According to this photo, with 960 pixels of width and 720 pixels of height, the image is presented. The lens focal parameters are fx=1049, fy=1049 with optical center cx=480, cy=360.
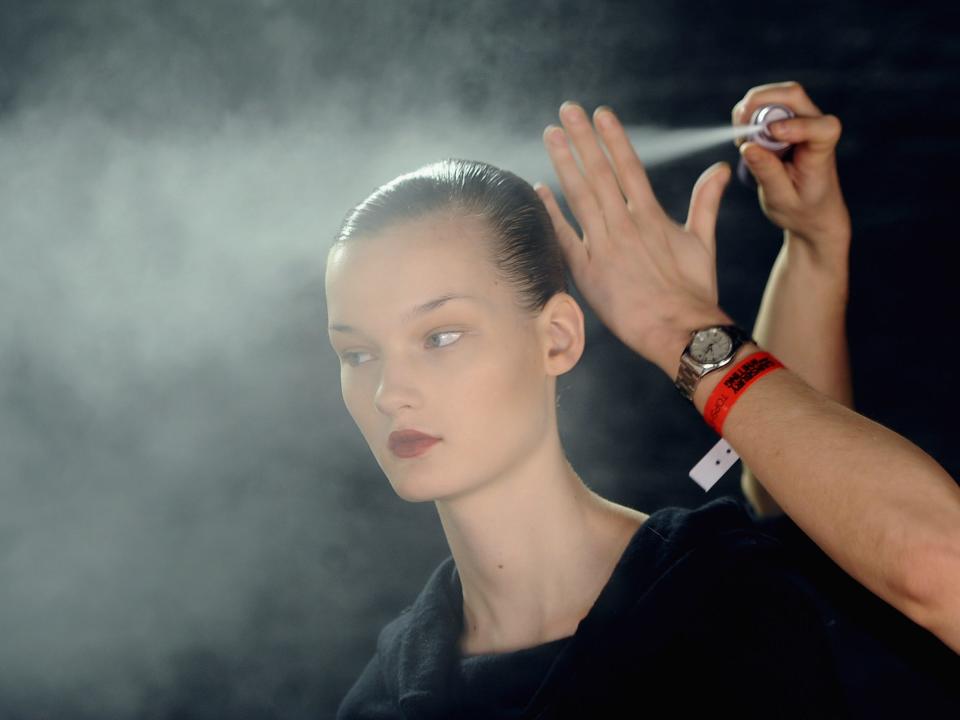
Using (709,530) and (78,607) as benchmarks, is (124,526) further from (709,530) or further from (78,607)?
(709,530)

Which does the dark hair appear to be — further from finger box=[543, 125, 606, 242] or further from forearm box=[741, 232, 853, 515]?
forearm box=[741, 232, 853, 515]

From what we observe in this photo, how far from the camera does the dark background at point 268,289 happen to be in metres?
2.19

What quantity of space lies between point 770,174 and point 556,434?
0.56 m

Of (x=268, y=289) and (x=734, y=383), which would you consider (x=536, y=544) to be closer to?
(x=734, y=383)

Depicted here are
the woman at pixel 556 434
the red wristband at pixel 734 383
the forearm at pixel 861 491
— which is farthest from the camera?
the woman at pixel 556 434

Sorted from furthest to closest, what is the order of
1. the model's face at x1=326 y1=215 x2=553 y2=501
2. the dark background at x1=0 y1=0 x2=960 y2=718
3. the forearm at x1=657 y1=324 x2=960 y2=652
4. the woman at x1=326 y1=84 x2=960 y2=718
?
the dark background at x1=0 y1=0 x2=960 y2=718
the model's face at x1=326 y1=215 x2=553 y2=501
the woman at x1=326 y1=84 x2=960 y2=718
the forearm at x1=657 y1=324 x2=960 y2=652

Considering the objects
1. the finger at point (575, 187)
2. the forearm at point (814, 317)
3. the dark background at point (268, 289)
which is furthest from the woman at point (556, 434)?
the dark background at point (268, 289)

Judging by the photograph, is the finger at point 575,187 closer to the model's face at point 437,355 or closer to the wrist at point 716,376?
the model's face at point 437,355

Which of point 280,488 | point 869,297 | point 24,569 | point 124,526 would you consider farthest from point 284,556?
point 869,297

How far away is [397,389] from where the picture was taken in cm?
160

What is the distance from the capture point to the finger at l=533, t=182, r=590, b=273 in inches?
67.4

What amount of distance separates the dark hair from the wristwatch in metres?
0.35

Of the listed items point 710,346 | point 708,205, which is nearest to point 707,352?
point 710,346

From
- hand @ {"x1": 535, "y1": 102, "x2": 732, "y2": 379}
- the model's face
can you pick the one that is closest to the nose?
the model's face
